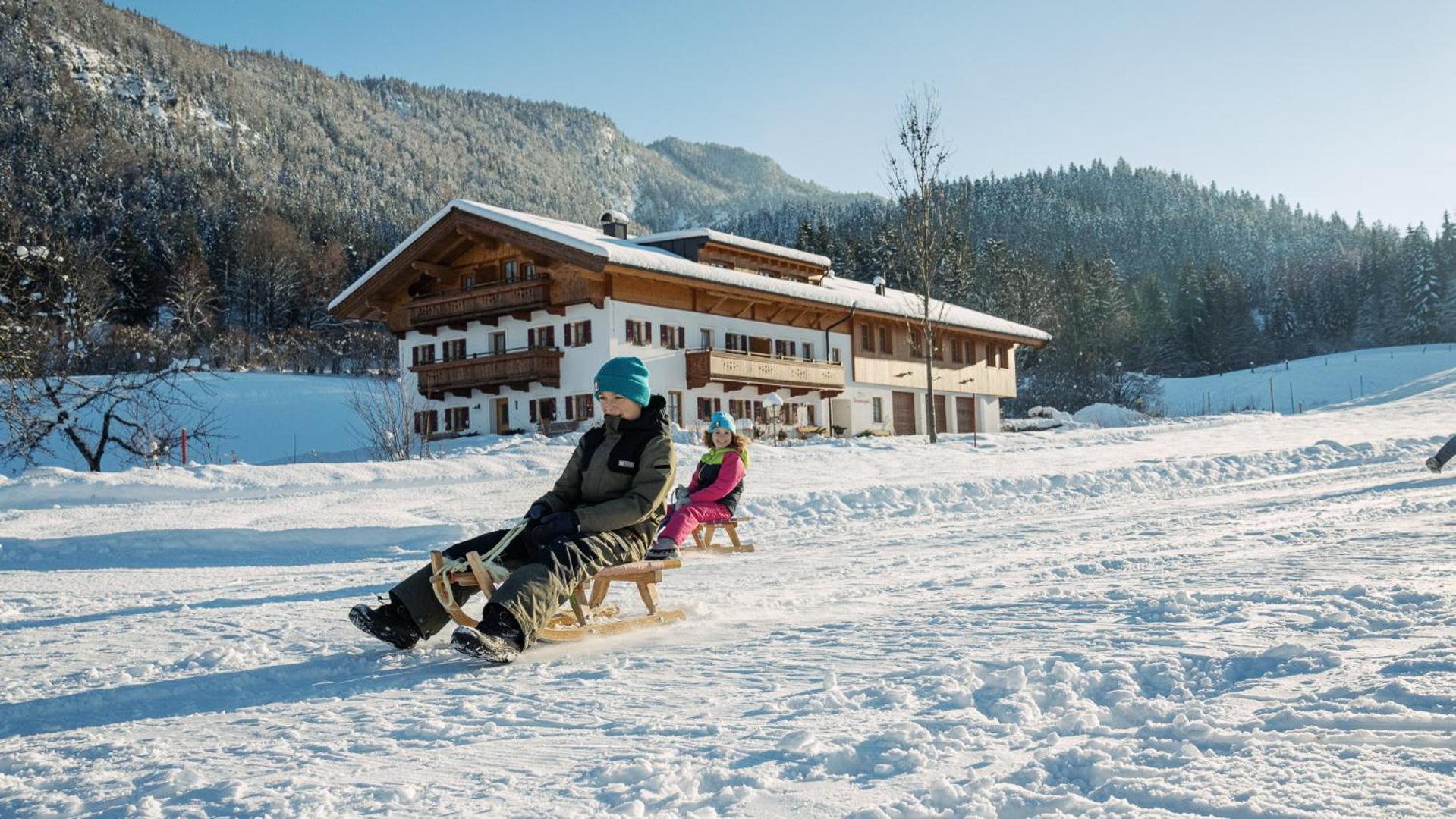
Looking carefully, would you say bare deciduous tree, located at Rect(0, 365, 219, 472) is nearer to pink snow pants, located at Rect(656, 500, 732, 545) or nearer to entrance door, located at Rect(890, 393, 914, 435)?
pink snow pants, located at Rect(656, 500, 732, 545)

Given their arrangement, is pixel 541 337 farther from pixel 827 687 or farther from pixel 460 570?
pixel 827 687

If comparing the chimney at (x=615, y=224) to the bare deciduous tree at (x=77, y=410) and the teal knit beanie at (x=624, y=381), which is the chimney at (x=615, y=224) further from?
the teal knit beanie at (x=624, y=381)

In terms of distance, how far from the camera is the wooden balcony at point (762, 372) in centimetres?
3592

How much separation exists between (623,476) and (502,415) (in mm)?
31499

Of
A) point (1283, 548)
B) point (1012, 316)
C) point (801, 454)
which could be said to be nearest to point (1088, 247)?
point (1012, 316)

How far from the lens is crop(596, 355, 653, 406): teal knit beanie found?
6527mm

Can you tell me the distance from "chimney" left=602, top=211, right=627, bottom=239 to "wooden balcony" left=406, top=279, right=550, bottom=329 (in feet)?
20.5

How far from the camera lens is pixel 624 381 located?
21.4ft

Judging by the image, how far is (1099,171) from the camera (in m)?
186

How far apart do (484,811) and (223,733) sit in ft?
5.65

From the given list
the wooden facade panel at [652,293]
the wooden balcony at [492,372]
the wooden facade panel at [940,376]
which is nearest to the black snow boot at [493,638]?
the wooden facade panel at [652,293]

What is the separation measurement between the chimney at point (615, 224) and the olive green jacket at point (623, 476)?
34.5 metres

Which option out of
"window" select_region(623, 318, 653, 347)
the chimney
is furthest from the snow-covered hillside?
"window" select_region(623, 318, 653, 347)

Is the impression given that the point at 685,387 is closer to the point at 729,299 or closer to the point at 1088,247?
the point at 729,299
